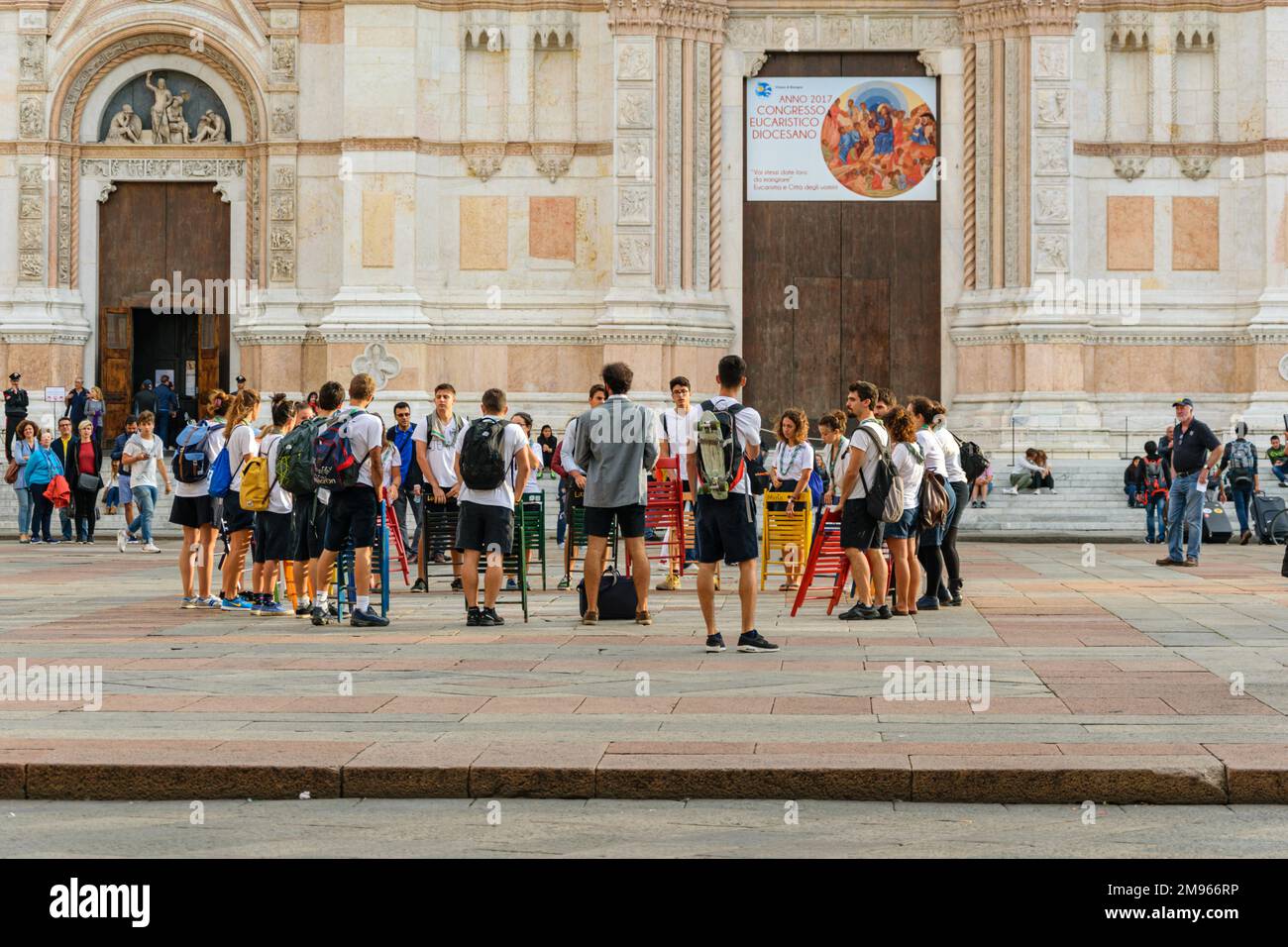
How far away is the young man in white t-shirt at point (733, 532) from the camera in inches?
525

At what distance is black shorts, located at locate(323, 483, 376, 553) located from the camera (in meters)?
15.0

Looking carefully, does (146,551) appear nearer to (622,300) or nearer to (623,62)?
(622,300)

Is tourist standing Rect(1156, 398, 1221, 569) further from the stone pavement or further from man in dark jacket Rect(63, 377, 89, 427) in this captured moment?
man in dark jacket Rect(63, 377, 89, 427)

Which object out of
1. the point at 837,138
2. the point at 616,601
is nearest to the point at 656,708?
the point at 616,601

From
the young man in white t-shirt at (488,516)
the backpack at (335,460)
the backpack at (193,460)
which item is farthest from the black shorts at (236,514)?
the young man in white t-shirt at (488,516)

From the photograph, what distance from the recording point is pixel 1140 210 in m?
31.5

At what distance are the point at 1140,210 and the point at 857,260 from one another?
185 inches

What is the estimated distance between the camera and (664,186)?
102 ft

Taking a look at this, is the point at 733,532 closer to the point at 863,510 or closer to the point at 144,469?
the point at 863,510

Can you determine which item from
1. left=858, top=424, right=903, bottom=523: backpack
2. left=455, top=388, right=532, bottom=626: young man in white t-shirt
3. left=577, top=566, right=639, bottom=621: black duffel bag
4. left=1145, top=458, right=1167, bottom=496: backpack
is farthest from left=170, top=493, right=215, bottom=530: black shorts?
left=1145, top=458, right=1167, bottom=496: backpack

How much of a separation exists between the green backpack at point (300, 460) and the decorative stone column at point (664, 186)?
15739 mm

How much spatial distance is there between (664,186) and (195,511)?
15.8 metres

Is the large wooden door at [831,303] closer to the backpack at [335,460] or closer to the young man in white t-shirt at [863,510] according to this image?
the young man in white t-shirt at [863,510]

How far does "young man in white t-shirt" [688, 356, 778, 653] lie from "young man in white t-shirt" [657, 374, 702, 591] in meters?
2.32
